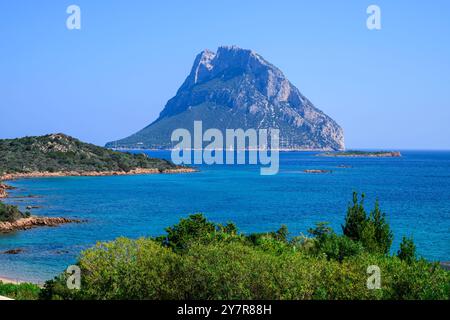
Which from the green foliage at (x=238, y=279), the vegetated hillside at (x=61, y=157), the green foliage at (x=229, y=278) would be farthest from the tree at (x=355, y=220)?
the vegetated hillside at (x=61, y=157)

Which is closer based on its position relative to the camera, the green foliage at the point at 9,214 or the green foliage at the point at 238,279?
the green foliage at the point at 238,279

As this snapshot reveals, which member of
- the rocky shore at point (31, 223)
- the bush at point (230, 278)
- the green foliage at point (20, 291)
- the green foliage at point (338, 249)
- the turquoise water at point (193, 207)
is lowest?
the turquoise water at point (193, 207)

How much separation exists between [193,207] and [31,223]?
22877mm

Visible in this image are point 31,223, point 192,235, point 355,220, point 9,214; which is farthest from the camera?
point 31,223

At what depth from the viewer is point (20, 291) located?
25188mm

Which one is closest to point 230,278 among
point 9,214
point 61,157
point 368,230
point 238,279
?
point 238,279

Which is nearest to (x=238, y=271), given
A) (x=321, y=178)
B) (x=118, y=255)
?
(x=118, y=255)

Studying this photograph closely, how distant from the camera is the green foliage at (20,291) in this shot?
78.3 ft

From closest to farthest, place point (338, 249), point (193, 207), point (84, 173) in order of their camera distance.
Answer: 1. point (338, 249)
2. point (193, 207)
3. point (84, 173)

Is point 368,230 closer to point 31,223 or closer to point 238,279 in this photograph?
point 238,279

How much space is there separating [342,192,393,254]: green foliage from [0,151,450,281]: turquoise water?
36.0 feet

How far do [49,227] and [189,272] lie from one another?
36986 mm

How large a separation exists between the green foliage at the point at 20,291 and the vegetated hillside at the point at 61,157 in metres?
88.1

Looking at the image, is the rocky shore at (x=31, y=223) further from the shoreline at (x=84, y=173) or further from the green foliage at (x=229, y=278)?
the shoreline at (x=84, y=173)
